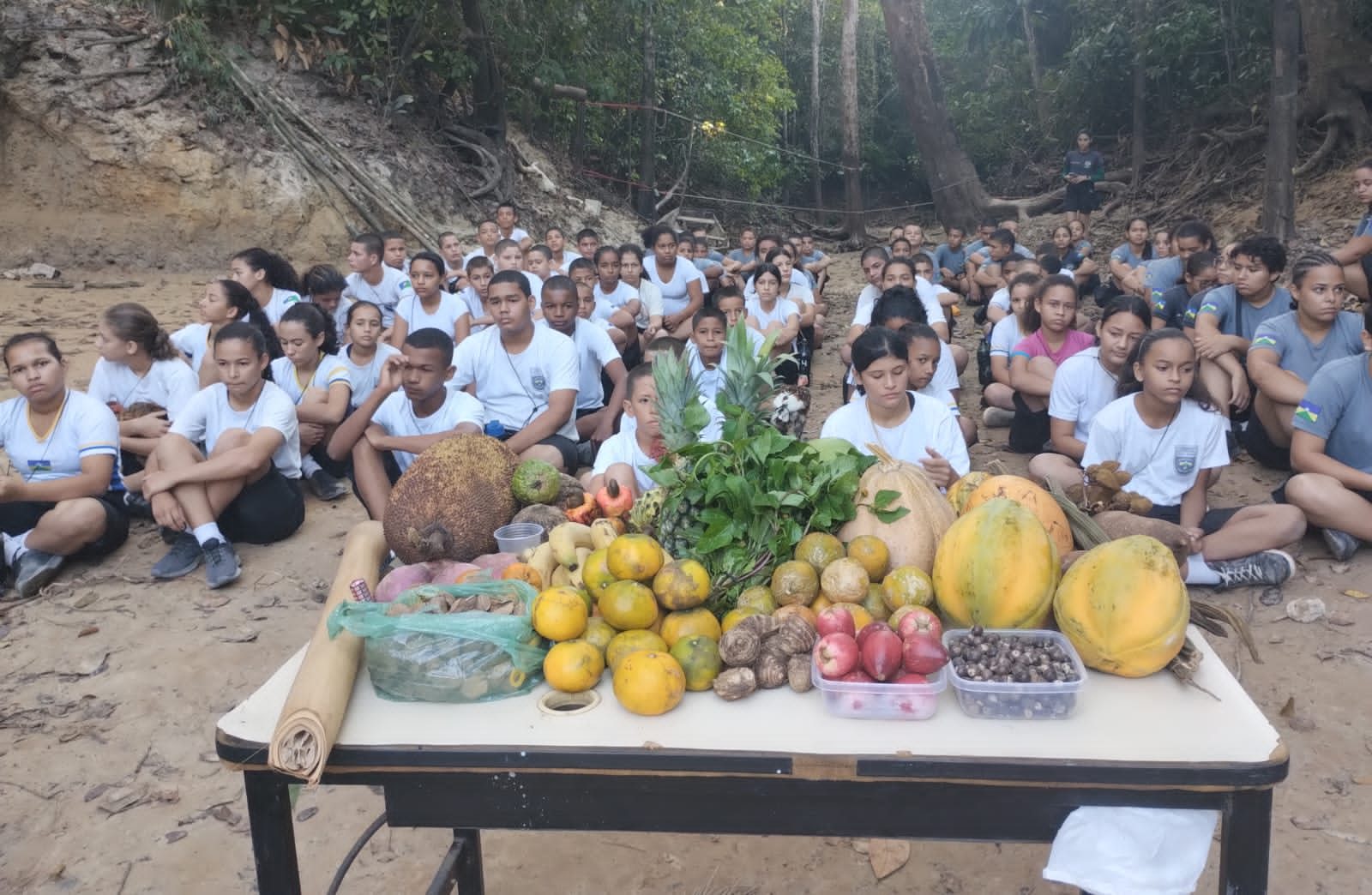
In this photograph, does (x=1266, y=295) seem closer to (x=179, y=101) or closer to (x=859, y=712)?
(x=859, y=712)

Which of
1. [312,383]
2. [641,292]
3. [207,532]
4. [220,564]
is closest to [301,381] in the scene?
[312,383]

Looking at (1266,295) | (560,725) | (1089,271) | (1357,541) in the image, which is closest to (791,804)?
(560,725)

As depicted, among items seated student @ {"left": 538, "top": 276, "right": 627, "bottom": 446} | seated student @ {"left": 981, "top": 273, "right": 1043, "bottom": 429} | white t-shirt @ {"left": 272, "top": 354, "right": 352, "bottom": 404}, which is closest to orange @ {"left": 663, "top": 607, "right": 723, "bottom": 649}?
seated student @ {"left": 538, "top": 276, "right": 627, "bottom": 446}

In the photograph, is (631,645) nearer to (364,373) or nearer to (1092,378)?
(1092,378)

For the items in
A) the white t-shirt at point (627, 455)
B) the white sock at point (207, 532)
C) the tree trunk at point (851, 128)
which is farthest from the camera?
the tree trunk at point (851, 128)

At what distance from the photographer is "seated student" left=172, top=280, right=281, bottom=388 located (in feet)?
17.8

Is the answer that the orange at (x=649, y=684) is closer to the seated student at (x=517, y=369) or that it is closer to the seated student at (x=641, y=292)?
the seated student at (x=517, y=369)

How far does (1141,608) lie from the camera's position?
5.66 ft

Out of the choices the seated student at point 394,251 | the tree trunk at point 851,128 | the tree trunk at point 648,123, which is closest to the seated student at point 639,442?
the seated student at point 394,251

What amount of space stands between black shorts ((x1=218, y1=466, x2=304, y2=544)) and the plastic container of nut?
4019 millimetres

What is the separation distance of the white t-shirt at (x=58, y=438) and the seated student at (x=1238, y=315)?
226 inches

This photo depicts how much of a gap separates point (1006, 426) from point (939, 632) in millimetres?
5360

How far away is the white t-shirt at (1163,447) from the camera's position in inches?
159

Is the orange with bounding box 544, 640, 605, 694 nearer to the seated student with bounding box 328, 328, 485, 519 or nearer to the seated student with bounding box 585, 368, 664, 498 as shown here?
the seated student with bounding box 585, 368, 664, 498
